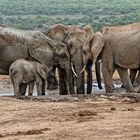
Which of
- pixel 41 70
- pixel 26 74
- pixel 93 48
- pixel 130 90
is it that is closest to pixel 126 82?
pixel 130 90

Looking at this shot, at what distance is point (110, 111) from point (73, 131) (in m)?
2.23

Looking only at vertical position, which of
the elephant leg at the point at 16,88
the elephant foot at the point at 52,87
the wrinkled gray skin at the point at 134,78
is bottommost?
the elephant foot at the point at 52,87

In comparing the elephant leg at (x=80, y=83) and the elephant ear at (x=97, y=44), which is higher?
the elephant ear at (x=97, y=44)

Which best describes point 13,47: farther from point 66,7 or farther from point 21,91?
point 66,7

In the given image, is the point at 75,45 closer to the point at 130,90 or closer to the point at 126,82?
the point at 126,82

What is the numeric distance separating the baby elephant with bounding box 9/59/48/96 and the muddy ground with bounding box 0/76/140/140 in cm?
90

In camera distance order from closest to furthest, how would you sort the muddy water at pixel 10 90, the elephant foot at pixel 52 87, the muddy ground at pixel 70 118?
the muddy ground at pixel 70 118, the muddy water at pixel 10 90, the elephant foot at pixel 52 87

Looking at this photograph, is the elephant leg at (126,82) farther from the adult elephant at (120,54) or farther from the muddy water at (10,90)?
the muddy water at (10,90)

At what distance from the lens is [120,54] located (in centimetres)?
1745

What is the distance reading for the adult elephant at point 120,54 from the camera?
1739 cm

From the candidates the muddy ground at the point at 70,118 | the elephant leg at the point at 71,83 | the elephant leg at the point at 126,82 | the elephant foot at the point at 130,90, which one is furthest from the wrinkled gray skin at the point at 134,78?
the muddy ground at the point at 70,118

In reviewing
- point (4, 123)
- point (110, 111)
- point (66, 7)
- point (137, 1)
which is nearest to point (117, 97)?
point (110, 111)

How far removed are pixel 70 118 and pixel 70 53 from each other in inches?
248

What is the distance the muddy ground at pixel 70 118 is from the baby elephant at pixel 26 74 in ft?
2.94
